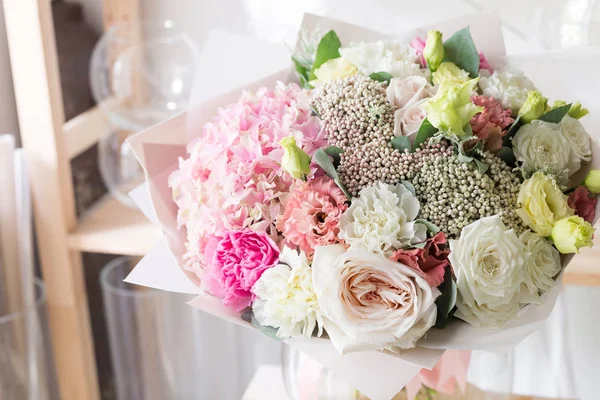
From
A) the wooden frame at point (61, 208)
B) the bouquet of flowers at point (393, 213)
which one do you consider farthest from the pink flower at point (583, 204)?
the wooden frame at point (61, 208)

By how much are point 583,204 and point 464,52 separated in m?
0.19

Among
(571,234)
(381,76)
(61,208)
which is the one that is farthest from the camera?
(61,208)

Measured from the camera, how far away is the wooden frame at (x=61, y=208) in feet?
3.48

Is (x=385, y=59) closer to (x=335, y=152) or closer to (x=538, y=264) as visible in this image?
(x=335, y=152)

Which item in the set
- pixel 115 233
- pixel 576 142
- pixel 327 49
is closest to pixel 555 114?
pixel 576 142

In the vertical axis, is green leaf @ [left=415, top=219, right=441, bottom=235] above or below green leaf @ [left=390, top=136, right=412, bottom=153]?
below

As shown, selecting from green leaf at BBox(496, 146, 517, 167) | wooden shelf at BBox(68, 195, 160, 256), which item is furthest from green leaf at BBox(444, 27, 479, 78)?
wooden shelf at BBox(68, 195, 160, 256)

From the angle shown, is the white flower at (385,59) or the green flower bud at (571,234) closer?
the green flower bud at (571,234)

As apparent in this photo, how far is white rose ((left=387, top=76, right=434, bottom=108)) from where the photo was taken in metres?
0.61

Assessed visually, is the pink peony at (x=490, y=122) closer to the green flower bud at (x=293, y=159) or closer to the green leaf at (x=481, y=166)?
the green leaf at (x=481, y=166)

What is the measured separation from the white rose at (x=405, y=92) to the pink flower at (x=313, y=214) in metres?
0.10

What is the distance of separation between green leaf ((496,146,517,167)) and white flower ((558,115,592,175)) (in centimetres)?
6

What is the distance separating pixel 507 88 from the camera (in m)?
0.63

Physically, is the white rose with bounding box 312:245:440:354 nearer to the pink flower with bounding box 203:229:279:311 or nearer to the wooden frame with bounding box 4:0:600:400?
the pink flower with bounding box 203:229:279:311
